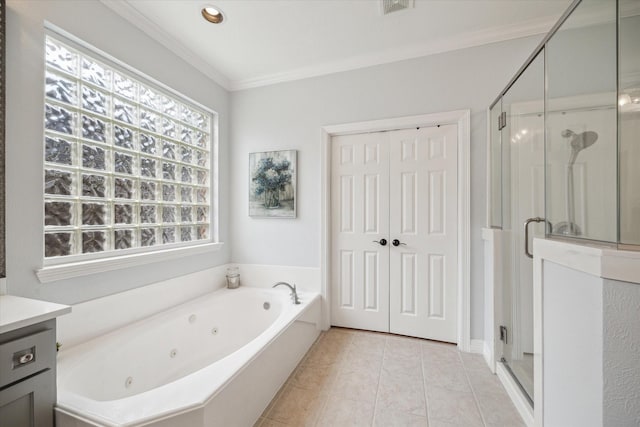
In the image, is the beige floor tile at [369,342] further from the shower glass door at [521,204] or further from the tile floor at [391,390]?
the shower glass door at [521,204]

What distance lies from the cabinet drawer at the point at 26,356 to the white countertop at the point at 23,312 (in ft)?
0.18

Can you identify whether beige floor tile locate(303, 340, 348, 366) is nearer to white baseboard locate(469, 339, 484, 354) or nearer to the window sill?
white baseboard locate(469, 339, 484, 354)

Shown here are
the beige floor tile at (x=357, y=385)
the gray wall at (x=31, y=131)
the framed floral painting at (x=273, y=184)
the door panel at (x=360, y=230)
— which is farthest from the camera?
the framed floral painting at (x=273, y=184)

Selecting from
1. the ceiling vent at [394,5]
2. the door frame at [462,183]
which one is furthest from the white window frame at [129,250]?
the ceiling vent at [394,5]

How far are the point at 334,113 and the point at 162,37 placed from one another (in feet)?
5.17

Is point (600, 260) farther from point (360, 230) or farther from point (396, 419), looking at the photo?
point (360, 230)

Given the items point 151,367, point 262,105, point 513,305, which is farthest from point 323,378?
point 262,105

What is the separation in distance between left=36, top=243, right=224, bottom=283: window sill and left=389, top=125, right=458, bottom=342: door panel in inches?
77.7

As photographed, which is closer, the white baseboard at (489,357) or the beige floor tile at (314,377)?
the beige floor tile at (314,377)

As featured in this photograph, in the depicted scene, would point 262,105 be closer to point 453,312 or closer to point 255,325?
point 255,325

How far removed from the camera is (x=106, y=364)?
4.58 feet

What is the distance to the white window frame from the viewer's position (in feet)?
4.69

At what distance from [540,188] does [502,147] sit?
57 cm

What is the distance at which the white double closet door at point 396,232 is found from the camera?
226cm
